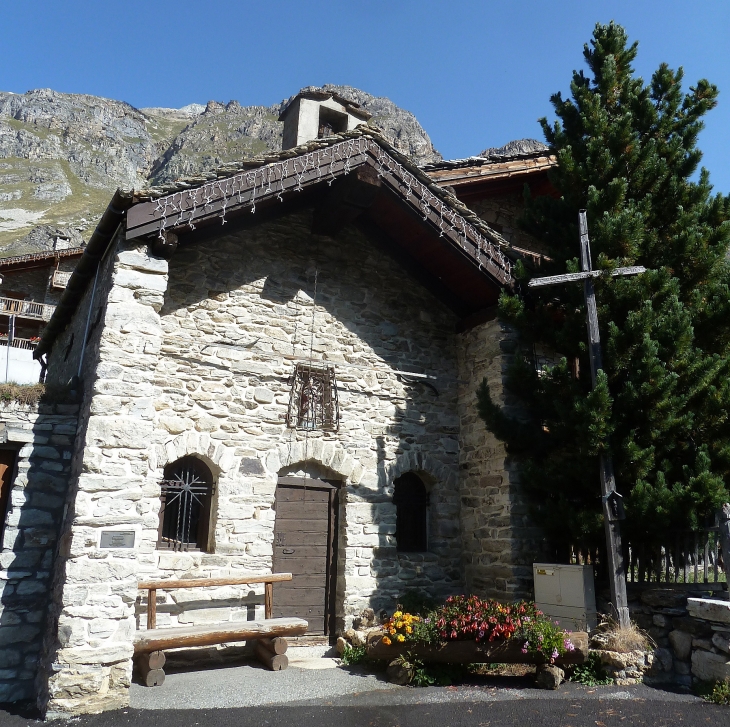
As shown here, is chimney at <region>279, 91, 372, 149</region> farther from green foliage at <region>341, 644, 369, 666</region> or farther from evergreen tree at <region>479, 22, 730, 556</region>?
green foliage at <region>341, 644, 369, 666</region>

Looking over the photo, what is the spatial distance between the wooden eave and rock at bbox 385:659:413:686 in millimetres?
5147

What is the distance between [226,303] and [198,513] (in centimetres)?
278

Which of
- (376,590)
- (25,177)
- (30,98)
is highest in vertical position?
(30,98)

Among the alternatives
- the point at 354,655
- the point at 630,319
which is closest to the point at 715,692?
the point at 354,655

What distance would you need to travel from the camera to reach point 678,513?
677 centimetres

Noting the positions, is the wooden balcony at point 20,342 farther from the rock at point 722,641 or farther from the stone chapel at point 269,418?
the rock at point 722,641

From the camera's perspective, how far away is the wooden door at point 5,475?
647 cm

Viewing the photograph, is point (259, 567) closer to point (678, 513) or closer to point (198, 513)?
A: point (198, 513)

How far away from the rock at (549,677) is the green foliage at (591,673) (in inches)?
8.7

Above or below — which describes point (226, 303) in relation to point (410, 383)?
above

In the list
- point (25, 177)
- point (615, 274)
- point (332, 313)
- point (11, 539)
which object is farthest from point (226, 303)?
point (25, 177)

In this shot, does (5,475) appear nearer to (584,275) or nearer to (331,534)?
(331,534)

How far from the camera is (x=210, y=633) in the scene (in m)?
6.50

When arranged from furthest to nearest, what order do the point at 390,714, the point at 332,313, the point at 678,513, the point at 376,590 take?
1. the point at 332,313
2. the point at 376,590
3. the point at 678,513
4. the point at 390,714
